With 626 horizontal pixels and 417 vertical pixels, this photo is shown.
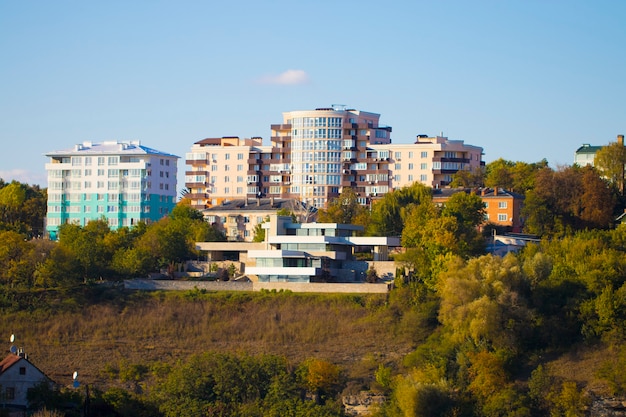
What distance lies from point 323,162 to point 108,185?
63.7 ft

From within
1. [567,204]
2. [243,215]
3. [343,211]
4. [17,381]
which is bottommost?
[17,381]

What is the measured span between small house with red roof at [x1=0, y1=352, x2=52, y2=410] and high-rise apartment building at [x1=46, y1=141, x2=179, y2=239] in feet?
181

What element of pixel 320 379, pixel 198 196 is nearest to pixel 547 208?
pixel 320 379

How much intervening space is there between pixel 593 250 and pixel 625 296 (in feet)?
23.3

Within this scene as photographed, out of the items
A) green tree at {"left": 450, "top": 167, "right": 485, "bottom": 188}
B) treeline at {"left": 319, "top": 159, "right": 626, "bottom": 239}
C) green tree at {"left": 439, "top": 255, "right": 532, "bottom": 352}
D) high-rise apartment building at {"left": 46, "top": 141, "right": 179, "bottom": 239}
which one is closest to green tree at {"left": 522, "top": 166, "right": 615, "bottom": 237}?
treeline at {"left": 319, "top": 159, "right": 626, "bottom": 239}

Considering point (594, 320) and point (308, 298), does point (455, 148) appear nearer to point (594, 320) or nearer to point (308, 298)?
point (308, 298)

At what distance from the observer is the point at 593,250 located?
75.3m

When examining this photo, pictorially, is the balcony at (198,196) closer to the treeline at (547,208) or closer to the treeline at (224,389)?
the treeline at (547,208)

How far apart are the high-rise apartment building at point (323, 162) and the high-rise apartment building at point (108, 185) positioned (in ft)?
19.8

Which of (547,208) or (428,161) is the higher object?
(428,161)

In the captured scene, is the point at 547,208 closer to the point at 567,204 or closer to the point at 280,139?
the point at 567,204

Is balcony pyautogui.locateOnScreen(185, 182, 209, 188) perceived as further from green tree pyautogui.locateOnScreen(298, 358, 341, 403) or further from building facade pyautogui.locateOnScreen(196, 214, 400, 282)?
green tree pyautogui.locateOnScreen(298, 358, 341, 403)

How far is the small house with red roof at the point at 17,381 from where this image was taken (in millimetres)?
56469

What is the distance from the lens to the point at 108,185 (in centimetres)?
11456
